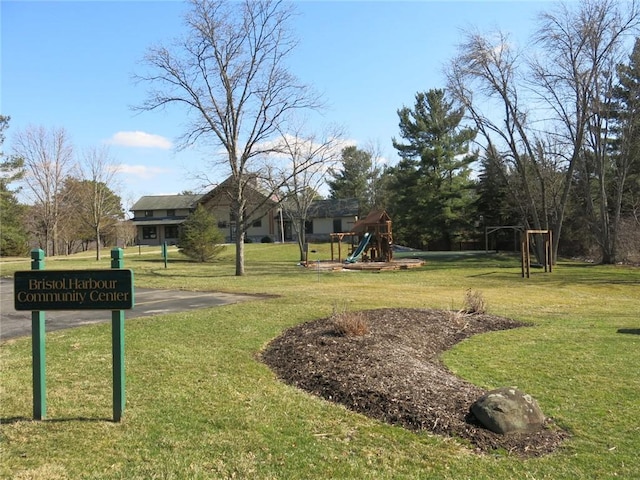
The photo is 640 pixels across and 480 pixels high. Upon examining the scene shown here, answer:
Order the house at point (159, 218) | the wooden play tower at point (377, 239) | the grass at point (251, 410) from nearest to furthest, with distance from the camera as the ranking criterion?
the grass at point (251, 410)
the wooden play tower at point (377, 239)
the house at point (159, 218)

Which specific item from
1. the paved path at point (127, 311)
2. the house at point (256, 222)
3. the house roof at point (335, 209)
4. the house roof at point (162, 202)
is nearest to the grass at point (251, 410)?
the paved path at point (127, 311)

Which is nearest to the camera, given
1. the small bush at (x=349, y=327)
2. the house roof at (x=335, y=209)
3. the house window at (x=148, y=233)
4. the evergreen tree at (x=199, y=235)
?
the small bush at (x=349, y=327)

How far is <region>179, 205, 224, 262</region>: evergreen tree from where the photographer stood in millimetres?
31547

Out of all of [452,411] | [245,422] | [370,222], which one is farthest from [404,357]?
[370,222]

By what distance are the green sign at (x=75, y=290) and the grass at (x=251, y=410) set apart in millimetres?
1034

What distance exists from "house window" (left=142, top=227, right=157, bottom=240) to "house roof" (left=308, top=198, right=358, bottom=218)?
20.4 metres

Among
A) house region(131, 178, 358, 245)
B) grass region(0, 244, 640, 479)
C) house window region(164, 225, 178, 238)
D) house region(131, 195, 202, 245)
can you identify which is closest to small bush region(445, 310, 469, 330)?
grass region(0, 244, 640, 479)

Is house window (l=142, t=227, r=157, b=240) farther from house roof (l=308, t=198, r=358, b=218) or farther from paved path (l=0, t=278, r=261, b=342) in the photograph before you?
paved path (l=0, t=278, r=261, b=342)

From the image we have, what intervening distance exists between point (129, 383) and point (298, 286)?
12.2 meters

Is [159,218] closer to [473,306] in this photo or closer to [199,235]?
[199,235]

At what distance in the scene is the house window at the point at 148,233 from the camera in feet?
202

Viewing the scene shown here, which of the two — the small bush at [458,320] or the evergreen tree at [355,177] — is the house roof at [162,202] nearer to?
the evergreen tree at [355,177]

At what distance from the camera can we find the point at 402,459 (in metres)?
3.76

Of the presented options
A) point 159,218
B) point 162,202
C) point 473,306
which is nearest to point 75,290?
point 473,306
